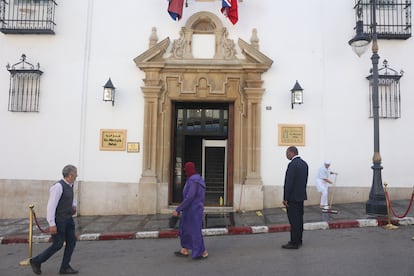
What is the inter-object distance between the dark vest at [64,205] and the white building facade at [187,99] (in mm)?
5349

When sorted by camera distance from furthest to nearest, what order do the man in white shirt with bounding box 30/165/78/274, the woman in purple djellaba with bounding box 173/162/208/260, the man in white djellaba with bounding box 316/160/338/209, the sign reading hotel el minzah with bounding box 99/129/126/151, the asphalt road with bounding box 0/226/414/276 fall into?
the sign reading hotel el minzah with bounding box 99/129/126/151, the man in white djellaba with bounding box 316/160/338/209, the woman in purple djellaba with bounding box 173/162/208/260, the asphalt road with bounding box 0/226/414/276, the man in white shirt with bounding box 30/165/78/274

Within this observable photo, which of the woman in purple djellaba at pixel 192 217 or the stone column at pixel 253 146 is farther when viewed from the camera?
the stone column at pixel 253 146

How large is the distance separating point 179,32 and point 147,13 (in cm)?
117

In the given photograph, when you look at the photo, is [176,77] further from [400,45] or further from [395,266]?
[395,266]

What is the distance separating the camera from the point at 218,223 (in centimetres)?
882

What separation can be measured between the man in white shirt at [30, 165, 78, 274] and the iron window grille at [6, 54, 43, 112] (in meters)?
6.64

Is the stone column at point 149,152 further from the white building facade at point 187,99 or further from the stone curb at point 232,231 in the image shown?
the stone curb at point 232,231

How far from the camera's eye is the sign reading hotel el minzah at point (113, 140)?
10852 millimetres

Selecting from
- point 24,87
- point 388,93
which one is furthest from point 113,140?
point 388,93

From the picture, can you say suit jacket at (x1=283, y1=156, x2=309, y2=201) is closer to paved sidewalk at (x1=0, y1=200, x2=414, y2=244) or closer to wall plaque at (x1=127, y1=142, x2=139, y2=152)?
paved sidewalk at (x1=0, y1=200, x2=414, y2=244)

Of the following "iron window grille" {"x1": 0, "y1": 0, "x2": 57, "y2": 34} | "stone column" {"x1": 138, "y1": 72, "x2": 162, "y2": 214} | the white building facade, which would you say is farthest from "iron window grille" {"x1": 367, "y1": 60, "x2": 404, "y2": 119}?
"iron window grille" {"x1": 0, "y1": 0, "x2": 57, "y2": 34}

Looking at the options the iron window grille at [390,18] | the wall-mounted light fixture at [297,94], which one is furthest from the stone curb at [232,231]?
the iron window grille at [390,18]

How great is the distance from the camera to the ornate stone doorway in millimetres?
10695

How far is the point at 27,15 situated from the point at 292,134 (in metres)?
8.85
